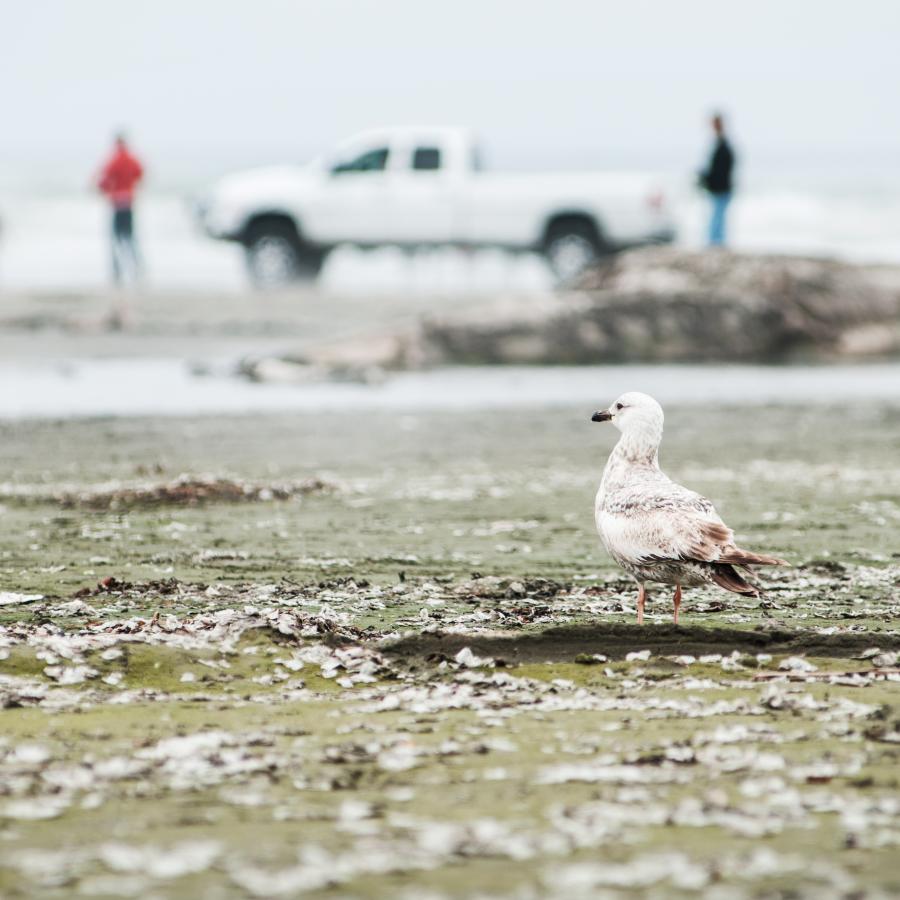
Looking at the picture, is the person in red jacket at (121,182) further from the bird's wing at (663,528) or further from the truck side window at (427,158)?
the bird's wing at (663,528)

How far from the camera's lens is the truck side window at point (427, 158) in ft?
92.6

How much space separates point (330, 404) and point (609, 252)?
40.0 ft

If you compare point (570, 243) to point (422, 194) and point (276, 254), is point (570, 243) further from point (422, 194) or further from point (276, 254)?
point (276, 254)

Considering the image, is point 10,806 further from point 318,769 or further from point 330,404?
point 330,404

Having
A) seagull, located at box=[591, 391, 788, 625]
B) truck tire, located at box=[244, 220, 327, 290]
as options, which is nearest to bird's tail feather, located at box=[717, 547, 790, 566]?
seagull, located at box=[591, 391, 788, 625]

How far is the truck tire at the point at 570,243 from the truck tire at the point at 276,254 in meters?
3.97

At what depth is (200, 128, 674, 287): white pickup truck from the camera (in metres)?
27.9

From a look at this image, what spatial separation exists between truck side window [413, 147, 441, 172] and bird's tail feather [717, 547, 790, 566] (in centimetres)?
2183

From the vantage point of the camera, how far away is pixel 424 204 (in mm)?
28219

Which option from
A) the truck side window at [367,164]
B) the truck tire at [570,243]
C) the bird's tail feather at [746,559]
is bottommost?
the bird's tail feather at [746,559]

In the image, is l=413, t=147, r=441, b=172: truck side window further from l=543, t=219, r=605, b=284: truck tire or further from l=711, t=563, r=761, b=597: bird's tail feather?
l=711, t=563, r=761, b=597: bird's tail feather

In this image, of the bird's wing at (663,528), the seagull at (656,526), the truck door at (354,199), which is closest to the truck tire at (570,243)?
the truck door at (354,199)

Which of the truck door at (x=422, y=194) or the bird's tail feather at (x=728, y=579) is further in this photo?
the truck door at (x=422, y=194)

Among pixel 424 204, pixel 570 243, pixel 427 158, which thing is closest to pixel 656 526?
pixel 570 243
